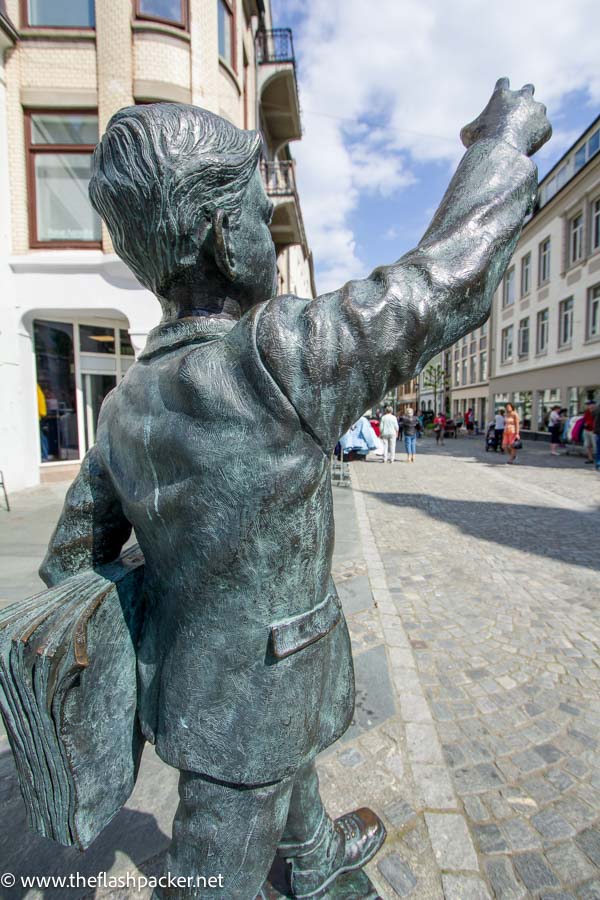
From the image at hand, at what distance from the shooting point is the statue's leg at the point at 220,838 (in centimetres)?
93

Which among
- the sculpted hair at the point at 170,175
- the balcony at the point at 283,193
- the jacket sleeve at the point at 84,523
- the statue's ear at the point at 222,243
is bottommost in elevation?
the jacket sleeve at the point at 84,523

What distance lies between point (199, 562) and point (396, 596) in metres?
3.80

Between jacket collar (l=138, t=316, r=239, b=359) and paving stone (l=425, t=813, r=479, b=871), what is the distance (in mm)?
2130

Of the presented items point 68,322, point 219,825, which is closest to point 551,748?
point 219,825

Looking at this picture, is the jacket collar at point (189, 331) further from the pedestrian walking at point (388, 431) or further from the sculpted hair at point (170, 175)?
the pedestrian walking at point (388, 431)

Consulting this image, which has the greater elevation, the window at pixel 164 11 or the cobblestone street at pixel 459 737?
the window at pixel 164 11

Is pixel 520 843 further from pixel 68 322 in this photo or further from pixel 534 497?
pixel 68 322

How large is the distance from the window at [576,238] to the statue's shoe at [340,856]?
27.5 meters

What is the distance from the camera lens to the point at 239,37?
1117cm

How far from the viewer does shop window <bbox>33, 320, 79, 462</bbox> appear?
33.3 ft

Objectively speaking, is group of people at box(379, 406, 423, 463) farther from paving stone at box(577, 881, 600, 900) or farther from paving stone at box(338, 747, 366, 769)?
paving stone at box(577, 881, 600, 900)

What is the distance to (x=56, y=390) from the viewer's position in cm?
1055

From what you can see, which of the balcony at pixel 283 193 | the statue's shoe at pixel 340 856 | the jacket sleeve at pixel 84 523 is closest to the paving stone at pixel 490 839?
the statue's shoe at pixel 340 856

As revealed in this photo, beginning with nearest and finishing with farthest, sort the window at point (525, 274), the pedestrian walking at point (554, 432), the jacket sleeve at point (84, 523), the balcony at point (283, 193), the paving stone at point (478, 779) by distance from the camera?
the jacket sleeve at point (84, 523) < the paving stone at point (478, 779) < the balcony at point (283, 193) < the pedestrian walking at point (554, 432) < the window at point (525, 274)
